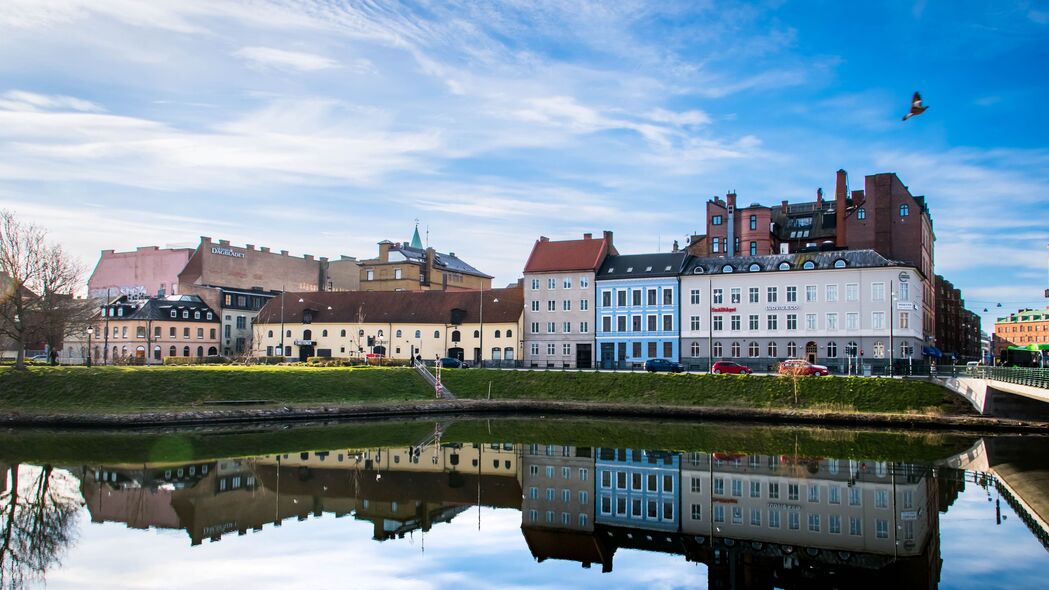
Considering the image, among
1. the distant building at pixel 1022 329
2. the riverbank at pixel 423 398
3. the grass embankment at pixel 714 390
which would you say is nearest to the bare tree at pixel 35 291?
the riverbank at pixel 423 398

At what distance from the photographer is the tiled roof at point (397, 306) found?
74331 millimetres

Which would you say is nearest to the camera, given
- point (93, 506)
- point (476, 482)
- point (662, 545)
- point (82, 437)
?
point (662, 545)

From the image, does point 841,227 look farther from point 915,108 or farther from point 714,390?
point 915,108

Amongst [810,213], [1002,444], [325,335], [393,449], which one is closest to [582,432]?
[393,449]

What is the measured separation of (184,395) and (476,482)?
27174 mm

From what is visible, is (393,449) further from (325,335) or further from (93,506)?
(325,335)

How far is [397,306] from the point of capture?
7775cm

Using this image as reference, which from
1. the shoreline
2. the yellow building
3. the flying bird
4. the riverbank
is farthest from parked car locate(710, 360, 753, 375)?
the flying bird

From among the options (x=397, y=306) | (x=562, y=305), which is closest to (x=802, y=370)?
(x=562, y=305)

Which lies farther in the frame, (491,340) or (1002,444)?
(491,340)

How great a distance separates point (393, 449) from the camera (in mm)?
36469

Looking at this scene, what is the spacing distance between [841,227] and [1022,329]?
120 metres

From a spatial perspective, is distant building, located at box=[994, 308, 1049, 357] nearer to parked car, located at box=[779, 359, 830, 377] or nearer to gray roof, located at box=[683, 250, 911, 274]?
gray roof, located at box=[683, 250, 911, 274]

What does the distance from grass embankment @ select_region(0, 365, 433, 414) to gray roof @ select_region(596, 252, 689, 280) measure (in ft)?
69.4
